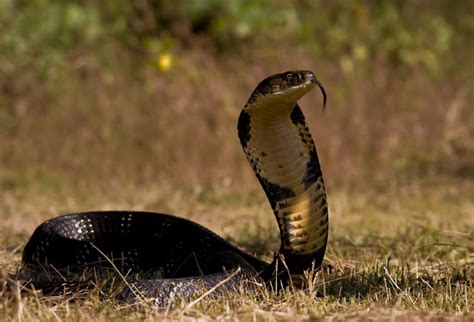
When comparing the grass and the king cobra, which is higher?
the king cobra

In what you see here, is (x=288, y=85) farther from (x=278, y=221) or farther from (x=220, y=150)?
(x=220, y=150)

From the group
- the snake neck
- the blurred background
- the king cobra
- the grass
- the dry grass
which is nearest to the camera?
the grass

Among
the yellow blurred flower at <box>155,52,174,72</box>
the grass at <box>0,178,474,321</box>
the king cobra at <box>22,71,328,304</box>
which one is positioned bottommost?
the grass at <box>0,178,474,321</box>

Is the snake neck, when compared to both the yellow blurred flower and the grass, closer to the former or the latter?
the grass

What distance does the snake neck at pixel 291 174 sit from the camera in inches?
175

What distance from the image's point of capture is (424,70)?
491 inches

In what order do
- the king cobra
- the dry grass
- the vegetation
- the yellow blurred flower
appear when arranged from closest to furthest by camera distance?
the king cobra
the dry grass
the vegetation
the yellow blurred flower

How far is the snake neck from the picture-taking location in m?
4.44

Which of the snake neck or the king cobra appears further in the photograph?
the snake neck

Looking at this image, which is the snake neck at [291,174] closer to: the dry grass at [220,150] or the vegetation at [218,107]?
the dry grass at [220,150]

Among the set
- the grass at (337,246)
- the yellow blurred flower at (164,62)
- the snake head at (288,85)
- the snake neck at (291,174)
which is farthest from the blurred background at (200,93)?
the snake head at (288,85)

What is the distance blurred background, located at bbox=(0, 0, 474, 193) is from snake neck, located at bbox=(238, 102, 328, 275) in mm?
5408

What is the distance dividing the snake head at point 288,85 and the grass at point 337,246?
78 cm

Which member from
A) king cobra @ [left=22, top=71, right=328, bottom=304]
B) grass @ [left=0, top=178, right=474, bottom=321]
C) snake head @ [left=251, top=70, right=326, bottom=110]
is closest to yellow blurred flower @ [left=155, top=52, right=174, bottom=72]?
grass @ [left=0, top=178, right=474, bottom=321]
